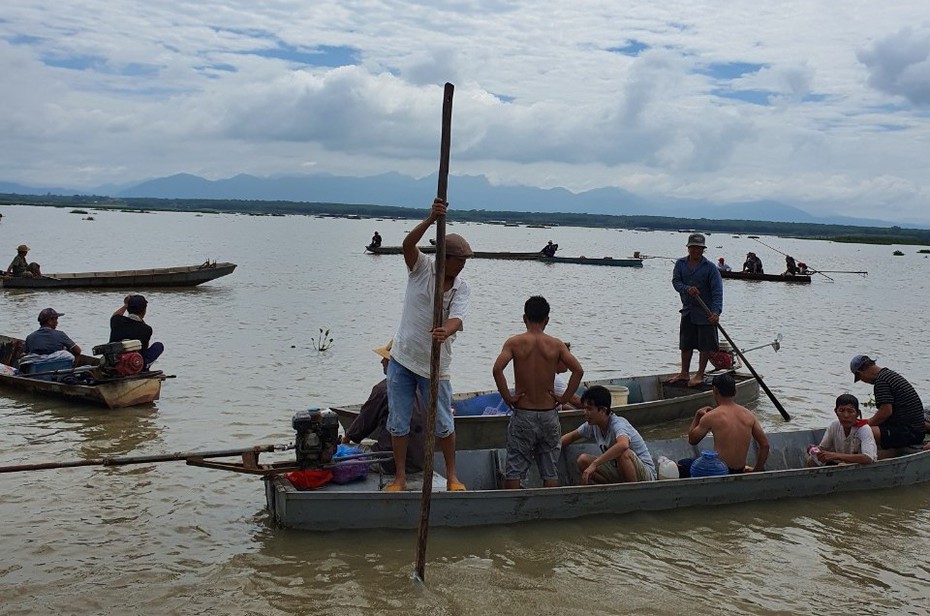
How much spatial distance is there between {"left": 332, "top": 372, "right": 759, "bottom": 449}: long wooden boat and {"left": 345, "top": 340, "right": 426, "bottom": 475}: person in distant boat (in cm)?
131

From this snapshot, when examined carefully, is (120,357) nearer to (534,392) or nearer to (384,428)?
(384,428)

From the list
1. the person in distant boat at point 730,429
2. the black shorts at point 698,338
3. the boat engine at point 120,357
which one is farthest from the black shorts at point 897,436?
the boat engine at point 120,357

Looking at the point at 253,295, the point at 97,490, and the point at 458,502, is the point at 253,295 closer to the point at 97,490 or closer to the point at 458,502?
the point at 97,490

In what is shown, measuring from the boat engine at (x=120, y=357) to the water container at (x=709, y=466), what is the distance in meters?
7.19

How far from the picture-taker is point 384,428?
25.0 feet

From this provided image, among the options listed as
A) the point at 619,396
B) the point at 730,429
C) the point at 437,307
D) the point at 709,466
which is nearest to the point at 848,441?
the point at 730,429

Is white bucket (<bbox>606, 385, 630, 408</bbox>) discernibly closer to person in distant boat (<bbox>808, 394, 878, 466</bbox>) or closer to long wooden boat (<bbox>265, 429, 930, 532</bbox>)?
long wooden boat (<bbox>265, 429, 930, 532</bbox>)

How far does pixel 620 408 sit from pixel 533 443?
3227 millimetres

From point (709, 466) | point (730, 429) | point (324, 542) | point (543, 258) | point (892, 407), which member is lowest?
point (324, 542)

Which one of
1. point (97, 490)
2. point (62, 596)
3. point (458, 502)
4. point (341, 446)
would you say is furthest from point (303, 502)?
point (97, 490)

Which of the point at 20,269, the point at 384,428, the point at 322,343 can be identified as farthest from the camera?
the point at 20,269

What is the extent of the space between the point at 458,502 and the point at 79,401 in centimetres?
658

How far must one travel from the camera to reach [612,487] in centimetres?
746

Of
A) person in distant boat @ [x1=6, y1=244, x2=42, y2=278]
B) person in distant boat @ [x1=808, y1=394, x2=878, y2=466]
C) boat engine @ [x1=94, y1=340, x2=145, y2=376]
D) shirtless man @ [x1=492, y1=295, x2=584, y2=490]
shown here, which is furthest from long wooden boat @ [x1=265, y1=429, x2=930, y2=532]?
person in distant boat @ [x1=6, y1=244, x2=42, y2=278]
